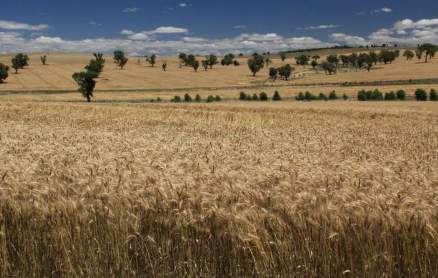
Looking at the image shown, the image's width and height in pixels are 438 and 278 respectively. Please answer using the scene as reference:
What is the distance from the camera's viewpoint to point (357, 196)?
15.3 ft

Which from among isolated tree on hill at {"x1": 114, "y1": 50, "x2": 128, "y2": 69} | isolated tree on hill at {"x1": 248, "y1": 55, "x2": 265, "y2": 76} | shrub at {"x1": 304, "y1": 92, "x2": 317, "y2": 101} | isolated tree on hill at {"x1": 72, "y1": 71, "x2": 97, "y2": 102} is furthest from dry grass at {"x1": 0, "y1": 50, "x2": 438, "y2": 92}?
shrub at {"x1": 304, "y1": 92, "x2": 317, "y2": 101}

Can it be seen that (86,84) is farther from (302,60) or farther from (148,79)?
(302,60)

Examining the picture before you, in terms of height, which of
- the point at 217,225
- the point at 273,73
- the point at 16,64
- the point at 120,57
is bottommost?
the point at 217,225

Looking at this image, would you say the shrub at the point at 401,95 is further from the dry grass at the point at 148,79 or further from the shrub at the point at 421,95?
the dry grass at the point at 148,79

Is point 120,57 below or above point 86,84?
above

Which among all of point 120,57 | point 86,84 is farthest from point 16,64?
point 86,84

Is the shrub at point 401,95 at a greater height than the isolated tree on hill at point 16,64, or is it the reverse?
the isolated tree on hill at point 16,64

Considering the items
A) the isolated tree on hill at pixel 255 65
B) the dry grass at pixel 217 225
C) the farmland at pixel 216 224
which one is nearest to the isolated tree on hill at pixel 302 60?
the isolated tree on hill at pixel 255 65

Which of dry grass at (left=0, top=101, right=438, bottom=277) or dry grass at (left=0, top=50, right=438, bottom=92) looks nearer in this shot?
dry grass at (left=0, top=101, right=438, bottom=277)

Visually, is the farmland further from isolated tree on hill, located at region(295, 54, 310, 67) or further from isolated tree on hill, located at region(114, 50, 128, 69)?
isolated tree on hill, located at region(295, 54, 310, 67)

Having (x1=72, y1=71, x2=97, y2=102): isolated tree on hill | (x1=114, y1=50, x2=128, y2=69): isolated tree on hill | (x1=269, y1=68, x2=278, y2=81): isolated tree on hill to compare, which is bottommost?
(x1=72, y1=71, x2=97, y2=102): isolated tree on hill

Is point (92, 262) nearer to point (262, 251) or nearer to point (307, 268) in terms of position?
point (262, 251)

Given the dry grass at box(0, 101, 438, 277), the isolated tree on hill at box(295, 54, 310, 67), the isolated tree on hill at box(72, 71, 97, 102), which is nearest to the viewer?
the dry grass at box(0, 101, 438, 277)

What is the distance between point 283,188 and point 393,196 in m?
1.32
